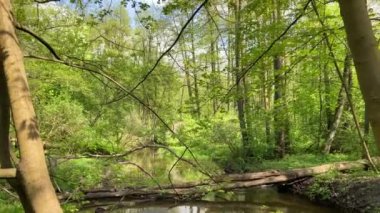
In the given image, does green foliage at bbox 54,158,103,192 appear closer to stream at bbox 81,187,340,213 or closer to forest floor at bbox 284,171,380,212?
stream at bbox 81,187,340,213

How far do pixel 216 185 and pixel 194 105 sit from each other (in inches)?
230

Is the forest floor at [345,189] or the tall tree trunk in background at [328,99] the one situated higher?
the tall tree trunk in background at [328,99]

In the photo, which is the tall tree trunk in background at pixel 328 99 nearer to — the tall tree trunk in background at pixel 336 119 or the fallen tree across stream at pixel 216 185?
the tall tree trunk in background at pixel 336 119

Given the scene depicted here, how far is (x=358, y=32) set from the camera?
1238 mm

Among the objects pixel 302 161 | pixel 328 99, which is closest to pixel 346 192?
pixel 302 161

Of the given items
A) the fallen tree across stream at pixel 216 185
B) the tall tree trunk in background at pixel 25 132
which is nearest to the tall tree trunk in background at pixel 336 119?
the fallen tree across stream at pixel 216 185

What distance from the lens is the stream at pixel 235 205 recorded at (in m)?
10.1

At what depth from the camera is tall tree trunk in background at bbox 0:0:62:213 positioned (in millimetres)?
1290

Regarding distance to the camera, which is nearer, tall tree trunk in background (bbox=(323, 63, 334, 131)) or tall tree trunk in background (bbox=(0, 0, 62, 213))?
tall tree trunk in background (bbox=(0, 0, 62, 213))

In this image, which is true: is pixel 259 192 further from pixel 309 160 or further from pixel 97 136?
pixel 97 136

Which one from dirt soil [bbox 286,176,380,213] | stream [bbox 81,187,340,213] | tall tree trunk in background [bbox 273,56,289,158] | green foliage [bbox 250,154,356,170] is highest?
tall tree trunk in background [bbox 273,56,289,158]

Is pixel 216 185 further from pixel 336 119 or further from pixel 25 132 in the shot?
pixel 25 132

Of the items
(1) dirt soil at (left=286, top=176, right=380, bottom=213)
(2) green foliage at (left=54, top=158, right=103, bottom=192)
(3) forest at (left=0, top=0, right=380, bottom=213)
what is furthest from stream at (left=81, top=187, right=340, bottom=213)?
(2) green foliage at (left=54, top=158, right=103, bottom=192)

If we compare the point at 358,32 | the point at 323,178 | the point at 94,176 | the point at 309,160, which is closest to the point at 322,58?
the point at 323,178
